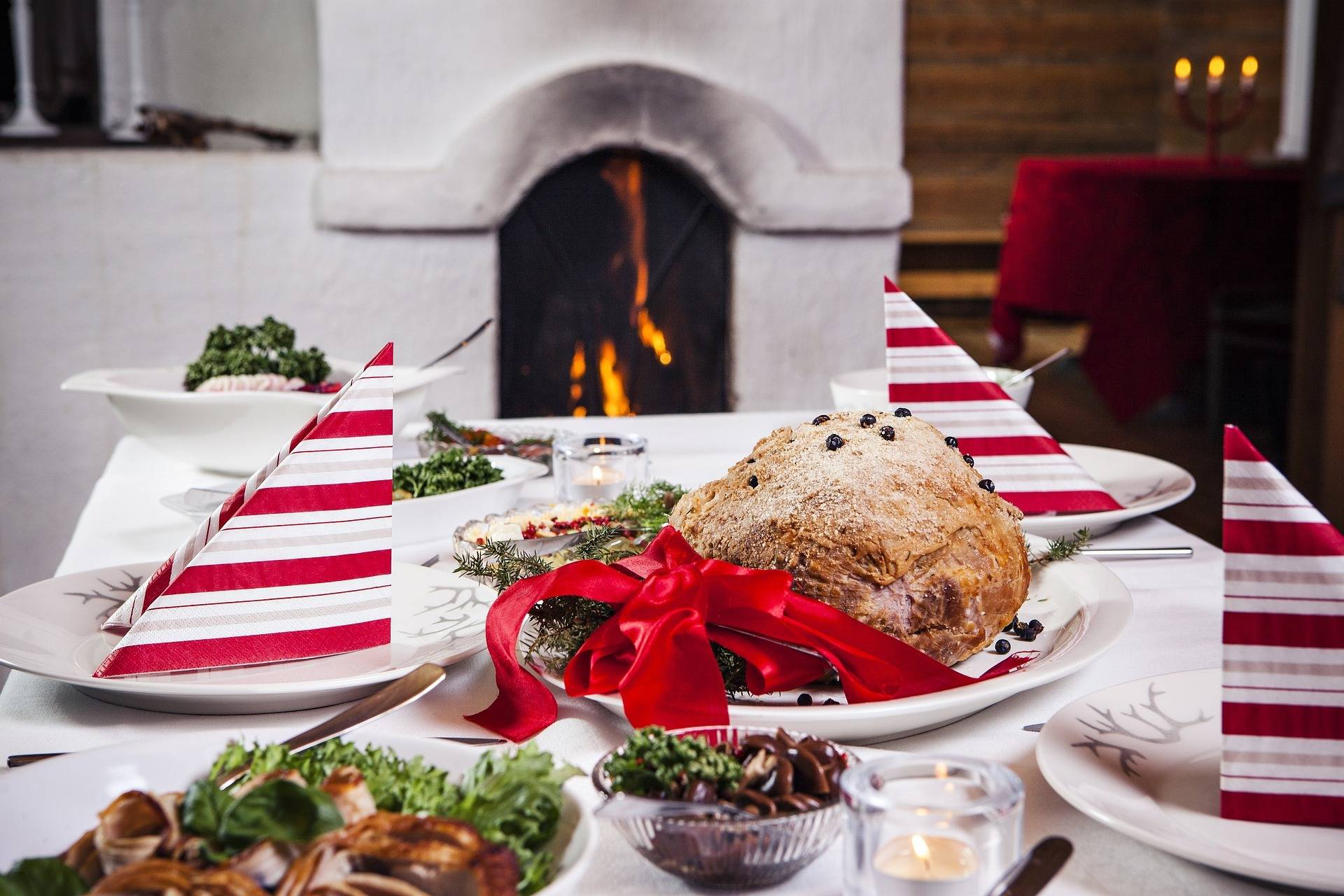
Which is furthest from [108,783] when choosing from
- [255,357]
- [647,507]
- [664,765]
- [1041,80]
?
[1041,80]

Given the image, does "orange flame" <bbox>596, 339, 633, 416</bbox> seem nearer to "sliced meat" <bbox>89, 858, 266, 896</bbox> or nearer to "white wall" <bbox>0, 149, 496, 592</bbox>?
"white wall" <bbox>0, 149, 496, 592</bbox>

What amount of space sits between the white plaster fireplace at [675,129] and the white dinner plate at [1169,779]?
98.5 inches

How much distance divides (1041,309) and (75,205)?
293 centimetres

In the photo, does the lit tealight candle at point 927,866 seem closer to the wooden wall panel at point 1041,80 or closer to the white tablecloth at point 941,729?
the white tablecloth at point 941,729

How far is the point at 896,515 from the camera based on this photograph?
75cm

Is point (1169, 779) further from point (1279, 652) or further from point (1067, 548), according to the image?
point (1067, 548)

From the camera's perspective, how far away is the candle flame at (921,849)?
0.48 metres

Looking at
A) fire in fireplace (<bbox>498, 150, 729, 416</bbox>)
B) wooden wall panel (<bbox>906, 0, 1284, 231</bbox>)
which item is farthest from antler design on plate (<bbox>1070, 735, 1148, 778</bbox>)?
wooden wall panel (<bbox>906, 0, 1284, 231</bbox>)

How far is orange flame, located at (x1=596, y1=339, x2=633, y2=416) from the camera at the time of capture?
10.9 feet

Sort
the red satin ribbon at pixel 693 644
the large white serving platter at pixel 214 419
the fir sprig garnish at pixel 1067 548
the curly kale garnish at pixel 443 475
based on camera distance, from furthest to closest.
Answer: the large white serving platter at pixel 214 419 < the curly kale garnish at pixel 443 475 < the fir sprig garnish at pixel 1067 548 < the red satin ribbon at pixel 693 644

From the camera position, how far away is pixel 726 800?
1.71ft

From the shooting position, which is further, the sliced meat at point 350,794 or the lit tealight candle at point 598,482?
the lit tealight candle at point 598,482

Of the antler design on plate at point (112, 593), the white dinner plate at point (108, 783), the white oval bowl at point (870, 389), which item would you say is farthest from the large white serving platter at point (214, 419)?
the white dinner plate at point (108, 783)

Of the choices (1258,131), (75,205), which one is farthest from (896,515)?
(1258,131)
